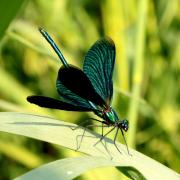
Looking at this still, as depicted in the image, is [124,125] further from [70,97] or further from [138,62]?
[138,62]

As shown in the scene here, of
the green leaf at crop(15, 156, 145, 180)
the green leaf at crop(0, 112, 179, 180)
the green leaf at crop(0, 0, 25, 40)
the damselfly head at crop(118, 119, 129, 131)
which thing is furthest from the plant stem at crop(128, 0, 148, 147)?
the green leaf at crop(0, 0, 25, 40)

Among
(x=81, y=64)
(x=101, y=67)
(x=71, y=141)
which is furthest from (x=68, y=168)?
(x=81, y=64)

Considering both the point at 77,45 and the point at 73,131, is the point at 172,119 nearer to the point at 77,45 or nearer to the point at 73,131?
the point at 77,45

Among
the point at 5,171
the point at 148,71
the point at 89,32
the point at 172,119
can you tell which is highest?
the point at 89,32

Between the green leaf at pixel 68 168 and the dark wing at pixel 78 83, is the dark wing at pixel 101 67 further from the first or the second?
the green leaf at pixel 68 168

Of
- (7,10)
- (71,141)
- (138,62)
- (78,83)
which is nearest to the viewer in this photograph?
(7,10)

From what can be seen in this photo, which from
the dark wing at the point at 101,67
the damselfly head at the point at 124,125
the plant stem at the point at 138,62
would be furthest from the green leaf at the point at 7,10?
the plant stem at the point at 138,62

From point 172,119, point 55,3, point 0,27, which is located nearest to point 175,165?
point 172,119
